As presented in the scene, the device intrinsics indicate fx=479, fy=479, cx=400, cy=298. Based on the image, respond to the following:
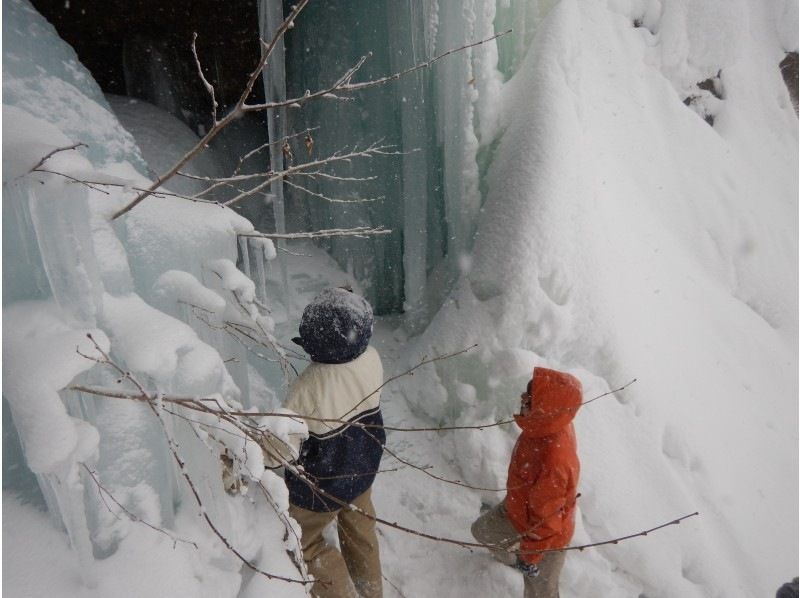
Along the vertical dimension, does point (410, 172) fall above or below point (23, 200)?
below

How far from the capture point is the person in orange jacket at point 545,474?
2037mm

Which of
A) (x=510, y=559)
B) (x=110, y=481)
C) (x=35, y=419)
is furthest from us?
(x=510, y=559)

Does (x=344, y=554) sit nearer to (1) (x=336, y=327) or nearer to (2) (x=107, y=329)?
(1) (x=336, y=327)

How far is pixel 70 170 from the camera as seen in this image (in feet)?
4.62

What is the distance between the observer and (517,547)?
246 centimetres

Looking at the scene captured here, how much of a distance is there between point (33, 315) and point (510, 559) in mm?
2498

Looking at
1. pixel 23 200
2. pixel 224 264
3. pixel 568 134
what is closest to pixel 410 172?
pixel 568 134

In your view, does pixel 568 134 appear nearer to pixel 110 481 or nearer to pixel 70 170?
pixel 70 170

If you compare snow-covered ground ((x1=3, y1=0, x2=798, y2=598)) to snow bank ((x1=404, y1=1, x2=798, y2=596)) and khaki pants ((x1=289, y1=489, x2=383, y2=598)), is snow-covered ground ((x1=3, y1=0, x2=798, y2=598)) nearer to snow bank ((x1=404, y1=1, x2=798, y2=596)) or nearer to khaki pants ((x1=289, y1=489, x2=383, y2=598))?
snow bank ((x1=404, y1=1, x2=798, y2=596))

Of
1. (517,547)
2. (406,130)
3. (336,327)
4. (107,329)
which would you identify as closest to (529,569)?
(517,547)

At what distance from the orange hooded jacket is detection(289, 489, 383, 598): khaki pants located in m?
0.69

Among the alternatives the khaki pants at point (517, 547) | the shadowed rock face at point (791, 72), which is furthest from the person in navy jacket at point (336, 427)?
the shadowed rock face at point (791, 72)

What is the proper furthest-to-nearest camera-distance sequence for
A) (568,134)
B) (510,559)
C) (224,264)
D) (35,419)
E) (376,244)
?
(376,244) < (568,134) < (510,559) < (224,264) < (35,419)

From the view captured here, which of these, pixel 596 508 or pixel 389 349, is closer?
pixel 596 508
